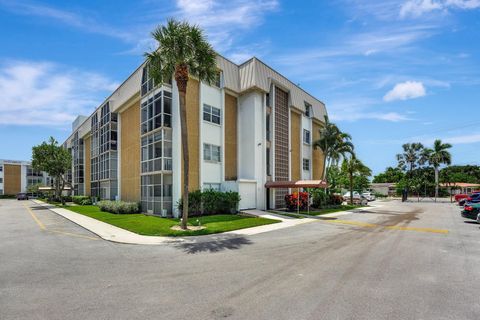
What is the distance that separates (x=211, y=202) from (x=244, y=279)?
568 inches

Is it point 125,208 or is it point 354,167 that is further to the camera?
point 354,167

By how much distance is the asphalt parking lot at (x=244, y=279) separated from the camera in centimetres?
549

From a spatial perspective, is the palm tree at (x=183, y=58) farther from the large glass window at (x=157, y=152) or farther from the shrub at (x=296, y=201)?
the shrub at (x=296, y=201)

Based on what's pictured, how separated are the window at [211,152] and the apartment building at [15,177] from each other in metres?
85.4

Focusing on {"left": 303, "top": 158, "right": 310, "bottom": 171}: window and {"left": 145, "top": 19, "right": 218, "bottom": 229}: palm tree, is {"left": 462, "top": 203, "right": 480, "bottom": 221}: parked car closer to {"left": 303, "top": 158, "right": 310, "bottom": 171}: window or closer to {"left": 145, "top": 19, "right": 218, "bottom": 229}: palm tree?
{"left": 303, "top": 158, "right": 310, "bottom": 171}: window

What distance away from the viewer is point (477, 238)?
1311 centimetres

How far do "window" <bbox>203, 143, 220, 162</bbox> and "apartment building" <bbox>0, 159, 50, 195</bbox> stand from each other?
8537cm

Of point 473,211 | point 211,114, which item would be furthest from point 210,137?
point 473,211

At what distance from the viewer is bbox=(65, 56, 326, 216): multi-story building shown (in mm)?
21766

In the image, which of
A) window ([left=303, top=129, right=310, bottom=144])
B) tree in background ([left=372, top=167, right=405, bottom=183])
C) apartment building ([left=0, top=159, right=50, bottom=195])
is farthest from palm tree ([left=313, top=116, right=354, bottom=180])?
apartment building ([left=0, top=159, right=50, bottom=195])

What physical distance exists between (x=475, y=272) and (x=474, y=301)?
2.73 metres

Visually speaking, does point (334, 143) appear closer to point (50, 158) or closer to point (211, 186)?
point (211, 186)

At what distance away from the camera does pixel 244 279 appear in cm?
734

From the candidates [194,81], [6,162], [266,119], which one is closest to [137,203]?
[194,81]
